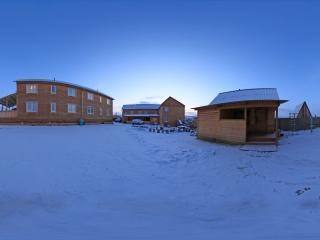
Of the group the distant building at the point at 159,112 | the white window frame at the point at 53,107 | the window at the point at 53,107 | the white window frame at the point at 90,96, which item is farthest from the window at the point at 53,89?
the distant building at the point at 159,112

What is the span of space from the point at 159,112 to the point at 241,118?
3582 centimetres

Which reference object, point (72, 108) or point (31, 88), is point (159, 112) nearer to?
point (72, 108)

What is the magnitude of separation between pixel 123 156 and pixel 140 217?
23.7ft

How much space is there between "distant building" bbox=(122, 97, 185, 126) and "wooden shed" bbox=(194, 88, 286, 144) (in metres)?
28.0

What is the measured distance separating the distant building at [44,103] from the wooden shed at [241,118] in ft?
62.6

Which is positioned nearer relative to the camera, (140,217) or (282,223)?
(282,223)

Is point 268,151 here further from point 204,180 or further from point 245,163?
point 204,180

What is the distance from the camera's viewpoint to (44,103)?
3086cm

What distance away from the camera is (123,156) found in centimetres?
1327

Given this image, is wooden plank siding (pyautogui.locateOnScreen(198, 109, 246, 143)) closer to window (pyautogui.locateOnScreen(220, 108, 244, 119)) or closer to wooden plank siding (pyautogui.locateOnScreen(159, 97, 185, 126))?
window (pyautogui.locateOnScreen(220, 108, 244, 119))

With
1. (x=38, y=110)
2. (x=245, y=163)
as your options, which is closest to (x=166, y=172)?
(x=245, y=163)

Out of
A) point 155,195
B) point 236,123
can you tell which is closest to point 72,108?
point 236,123

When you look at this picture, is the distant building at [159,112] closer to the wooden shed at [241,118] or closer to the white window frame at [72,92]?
the white window frame at [72,92]

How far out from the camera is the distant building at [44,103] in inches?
1192
